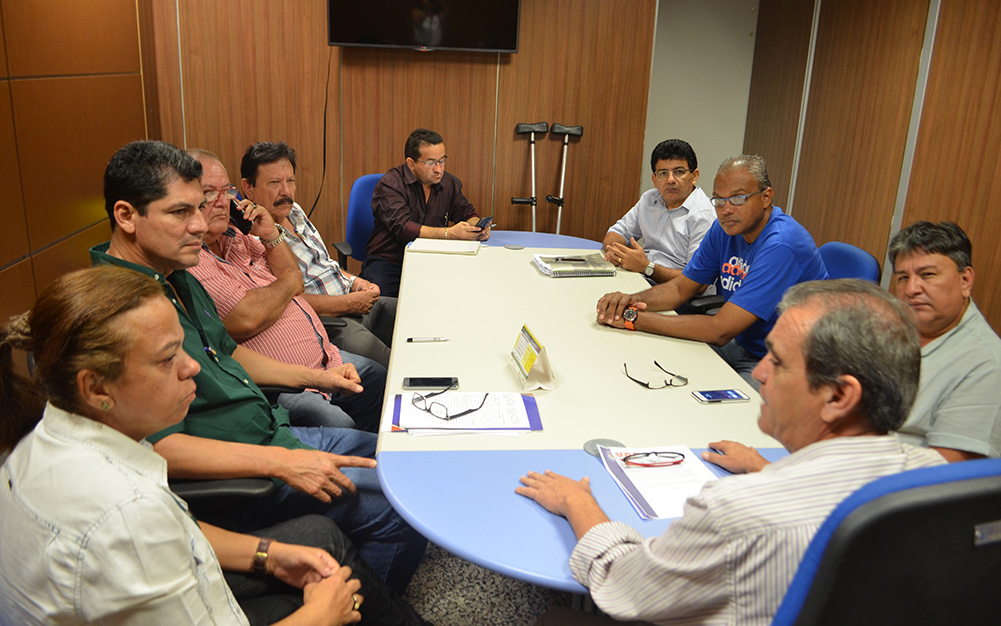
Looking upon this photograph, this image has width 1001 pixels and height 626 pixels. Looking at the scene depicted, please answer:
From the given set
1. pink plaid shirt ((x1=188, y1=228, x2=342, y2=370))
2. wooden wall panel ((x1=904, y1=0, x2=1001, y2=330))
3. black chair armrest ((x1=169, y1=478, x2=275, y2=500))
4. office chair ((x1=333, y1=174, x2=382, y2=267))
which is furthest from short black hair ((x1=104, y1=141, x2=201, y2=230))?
wooden wall panel ((x1=904, y1=0, x2=1001, y2=330))

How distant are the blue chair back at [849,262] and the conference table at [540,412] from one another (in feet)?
2.31

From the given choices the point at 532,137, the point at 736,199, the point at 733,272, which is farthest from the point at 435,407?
the point at 532,137

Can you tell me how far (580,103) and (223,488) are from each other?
401 cm

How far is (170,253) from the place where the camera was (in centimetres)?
176

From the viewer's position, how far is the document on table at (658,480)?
1.33 meters

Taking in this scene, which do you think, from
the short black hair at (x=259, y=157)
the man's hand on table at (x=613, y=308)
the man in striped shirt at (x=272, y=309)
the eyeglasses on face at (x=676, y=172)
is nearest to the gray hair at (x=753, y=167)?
the man's hand on table at (x=613, y=308)

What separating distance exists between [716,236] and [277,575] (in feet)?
6.92

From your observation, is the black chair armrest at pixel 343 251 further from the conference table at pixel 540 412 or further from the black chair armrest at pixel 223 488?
the black chair armrest at pixel 223 488

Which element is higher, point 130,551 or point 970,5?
point 970,5

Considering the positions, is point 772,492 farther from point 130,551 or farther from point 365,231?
point 365,231

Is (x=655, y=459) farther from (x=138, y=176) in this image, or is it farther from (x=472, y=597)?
(x=138, y=176)

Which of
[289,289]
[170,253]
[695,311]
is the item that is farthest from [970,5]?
[170,253]

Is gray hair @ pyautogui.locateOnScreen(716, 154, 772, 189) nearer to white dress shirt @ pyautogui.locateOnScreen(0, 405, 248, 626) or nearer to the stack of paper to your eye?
the stack of paper

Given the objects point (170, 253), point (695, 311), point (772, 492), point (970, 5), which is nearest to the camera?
point (772, 492)
